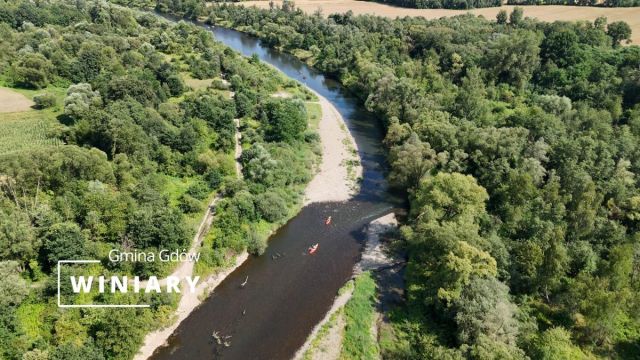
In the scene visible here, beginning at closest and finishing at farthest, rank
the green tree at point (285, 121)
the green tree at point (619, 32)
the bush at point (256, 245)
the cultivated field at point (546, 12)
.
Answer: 1. the bush at point (256, 245)
2. the green tree at point (285, 121)
3. the green tree at point (619, 32)
4. the cultivated field at point (546, 12)

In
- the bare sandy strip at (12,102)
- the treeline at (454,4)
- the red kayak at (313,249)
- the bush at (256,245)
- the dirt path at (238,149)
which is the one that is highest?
the treeline at (454,4)

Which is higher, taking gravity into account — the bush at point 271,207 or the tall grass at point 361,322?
the bush at point 271,207

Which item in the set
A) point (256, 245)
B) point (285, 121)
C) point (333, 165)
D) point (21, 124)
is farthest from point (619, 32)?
point (21, 124)

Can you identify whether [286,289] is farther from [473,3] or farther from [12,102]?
[473,3]

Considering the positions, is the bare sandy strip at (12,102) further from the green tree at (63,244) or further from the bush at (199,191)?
the green tree at (63,244)

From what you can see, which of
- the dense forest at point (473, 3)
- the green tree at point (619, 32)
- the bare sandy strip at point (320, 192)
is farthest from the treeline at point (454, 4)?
the bare sandy strip at point (320, 192)

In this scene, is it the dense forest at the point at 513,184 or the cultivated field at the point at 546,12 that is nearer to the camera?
the dense forest at the point at 513,184

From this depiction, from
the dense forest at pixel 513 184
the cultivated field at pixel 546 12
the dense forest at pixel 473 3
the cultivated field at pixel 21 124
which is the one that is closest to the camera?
the dense forest at pixel 513 184

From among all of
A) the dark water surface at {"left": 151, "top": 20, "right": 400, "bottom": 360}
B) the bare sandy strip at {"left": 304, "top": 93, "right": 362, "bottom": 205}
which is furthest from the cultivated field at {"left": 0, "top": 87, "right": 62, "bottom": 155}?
the bare sandy strip at {"left": 304, "top": 93, "right": 362, "bottom": 205}
